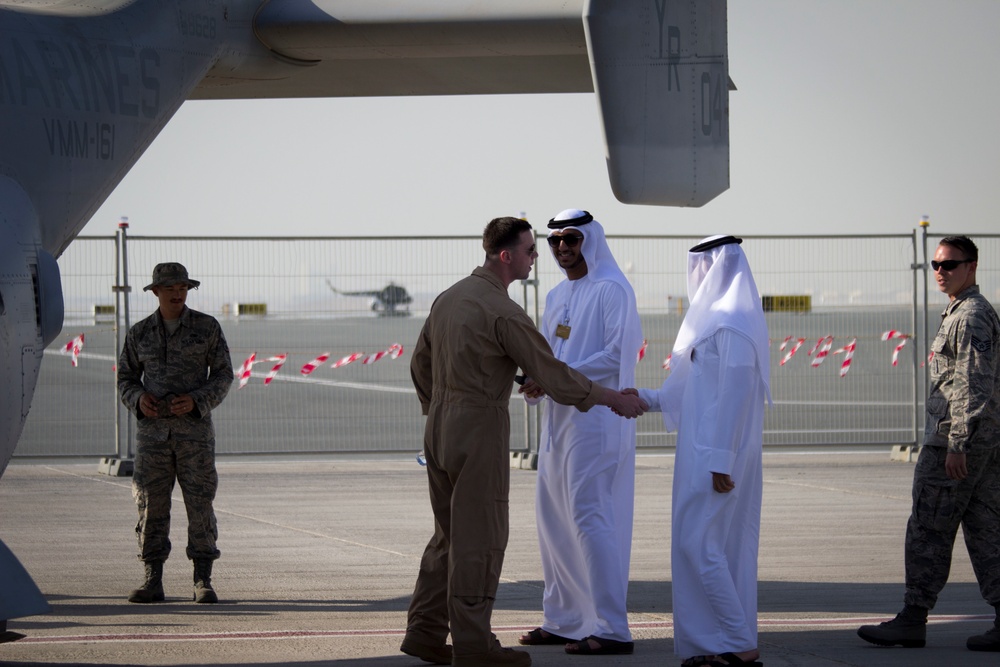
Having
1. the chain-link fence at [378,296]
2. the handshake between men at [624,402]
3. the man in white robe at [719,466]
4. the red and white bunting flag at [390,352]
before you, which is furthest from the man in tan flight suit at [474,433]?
the red and white bunting flag at [390,352]

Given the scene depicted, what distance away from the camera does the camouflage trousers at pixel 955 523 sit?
599cm

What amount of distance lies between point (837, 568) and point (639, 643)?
8.63 feet

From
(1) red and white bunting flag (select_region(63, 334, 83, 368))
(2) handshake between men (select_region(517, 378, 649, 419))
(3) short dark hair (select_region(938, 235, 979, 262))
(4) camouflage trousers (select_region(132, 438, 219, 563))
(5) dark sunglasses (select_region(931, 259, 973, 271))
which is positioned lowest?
(4) camouflage trousers (select_region(132, 438, 219, 563))

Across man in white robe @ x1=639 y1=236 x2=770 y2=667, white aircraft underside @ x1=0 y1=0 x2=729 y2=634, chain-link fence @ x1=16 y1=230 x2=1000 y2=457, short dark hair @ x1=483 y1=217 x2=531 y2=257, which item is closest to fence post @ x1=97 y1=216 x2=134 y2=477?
chain-link fence @ x1=16 y1=230 x2=1000 y2=457

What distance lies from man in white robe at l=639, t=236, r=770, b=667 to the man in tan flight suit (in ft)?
1.28

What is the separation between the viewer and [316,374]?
1215 inches

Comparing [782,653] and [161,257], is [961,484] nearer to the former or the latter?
[782,653]

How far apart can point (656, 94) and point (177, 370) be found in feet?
10.8

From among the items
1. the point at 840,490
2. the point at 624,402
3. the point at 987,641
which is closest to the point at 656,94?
the point at 624,402

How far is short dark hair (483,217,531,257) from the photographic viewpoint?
577cm

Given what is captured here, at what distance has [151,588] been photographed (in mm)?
7297

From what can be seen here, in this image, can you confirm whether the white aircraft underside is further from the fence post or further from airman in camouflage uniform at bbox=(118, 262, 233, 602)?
the fence post

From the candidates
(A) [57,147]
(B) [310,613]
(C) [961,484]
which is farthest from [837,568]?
(A) [57,147]

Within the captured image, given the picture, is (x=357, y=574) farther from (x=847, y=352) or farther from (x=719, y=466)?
(x=847, y=352)
